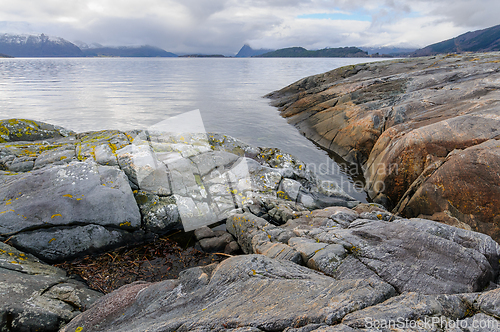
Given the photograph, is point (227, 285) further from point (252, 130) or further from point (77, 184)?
point (252, 130)

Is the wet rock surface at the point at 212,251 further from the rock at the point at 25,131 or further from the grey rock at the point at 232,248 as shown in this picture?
the rock at the point at 25,131

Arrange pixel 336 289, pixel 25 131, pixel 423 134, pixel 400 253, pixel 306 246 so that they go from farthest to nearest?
pixel 25 131 → pixel 423 134 → pixel 306 246 → pixel 400 253 → pixel 336 289

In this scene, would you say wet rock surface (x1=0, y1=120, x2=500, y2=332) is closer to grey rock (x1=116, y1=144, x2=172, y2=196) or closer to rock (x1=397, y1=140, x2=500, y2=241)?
grey rock (x1=116, y1=144, x2=172, y2=196)

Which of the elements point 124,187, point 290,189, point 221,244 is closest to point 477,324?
point 221,244

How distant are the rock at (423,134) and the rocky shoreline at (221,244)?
1.81ft

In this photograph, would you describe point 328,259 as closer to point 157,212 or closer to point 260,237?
point 260,237

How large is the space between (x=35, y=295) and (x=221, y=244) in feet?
13.8

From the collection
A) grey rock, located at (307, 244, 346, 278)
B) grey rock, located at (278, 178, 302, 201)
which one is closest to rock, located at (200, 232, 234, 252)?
grey rock, located at (278, 178, 302, 201)

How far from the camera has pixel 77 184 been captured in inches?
266

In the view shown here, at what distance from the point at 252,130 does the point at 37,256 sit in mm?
17091

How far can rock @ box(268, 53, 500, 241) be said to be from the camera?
7.76 meters

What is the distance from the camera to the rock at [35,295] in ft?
12.5

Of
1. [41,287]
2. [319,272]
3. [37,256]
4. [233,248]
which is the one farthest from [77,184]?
[319,272]

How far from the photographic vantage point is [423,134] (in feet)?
32.9
